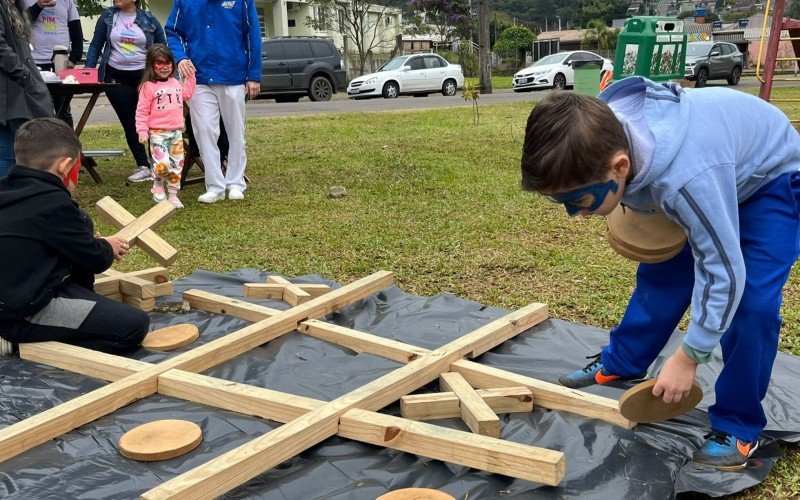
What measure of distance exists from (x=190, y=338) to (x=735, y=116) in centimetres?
235

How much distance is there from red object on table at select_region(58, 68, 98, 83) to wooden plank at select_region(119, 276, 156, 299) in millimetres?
3386

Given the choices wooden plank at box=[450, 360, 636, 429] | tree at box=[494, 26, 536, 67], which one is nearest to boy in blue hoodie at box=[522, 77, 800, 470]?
wooden plank at box=[450, 360, 636, 429]

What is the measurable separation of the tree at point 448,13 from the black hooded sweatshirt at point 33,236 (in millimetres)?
39030

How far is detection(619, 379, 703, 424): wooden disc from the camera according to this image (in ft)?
6.97

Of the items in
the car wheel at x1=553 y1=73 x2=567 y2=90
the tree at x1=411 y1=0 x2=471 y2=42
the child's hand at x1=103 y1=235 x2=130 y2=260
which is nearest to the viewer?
the child's hand at x1=103 y1=235 x2=130 y2=260

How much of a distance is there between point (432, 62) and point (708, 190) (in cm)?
2097

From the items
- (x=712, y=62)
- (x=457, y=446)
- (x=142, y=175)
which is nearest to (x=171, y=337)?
(x=457, y=446)

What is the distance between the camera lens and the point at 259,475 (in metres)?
2.16

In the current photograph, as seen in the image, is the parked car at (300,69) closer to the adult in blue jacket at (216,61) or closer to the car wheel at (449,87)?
the car wheel at (449,87)

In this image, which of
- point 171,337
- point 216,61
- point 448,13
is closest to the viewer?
point 171,337

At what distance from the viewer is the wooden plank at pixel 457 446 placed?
2.01 meters

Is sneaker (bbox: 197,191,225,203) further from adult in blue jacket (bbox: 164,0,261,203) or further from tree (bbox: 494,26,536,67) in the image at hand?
tree (bbox: 494,26,536,67)

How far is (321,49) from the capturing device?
66.6 ft

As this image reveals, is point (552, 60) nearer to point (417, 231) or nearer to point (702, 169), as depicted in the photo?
point (417, 231)
